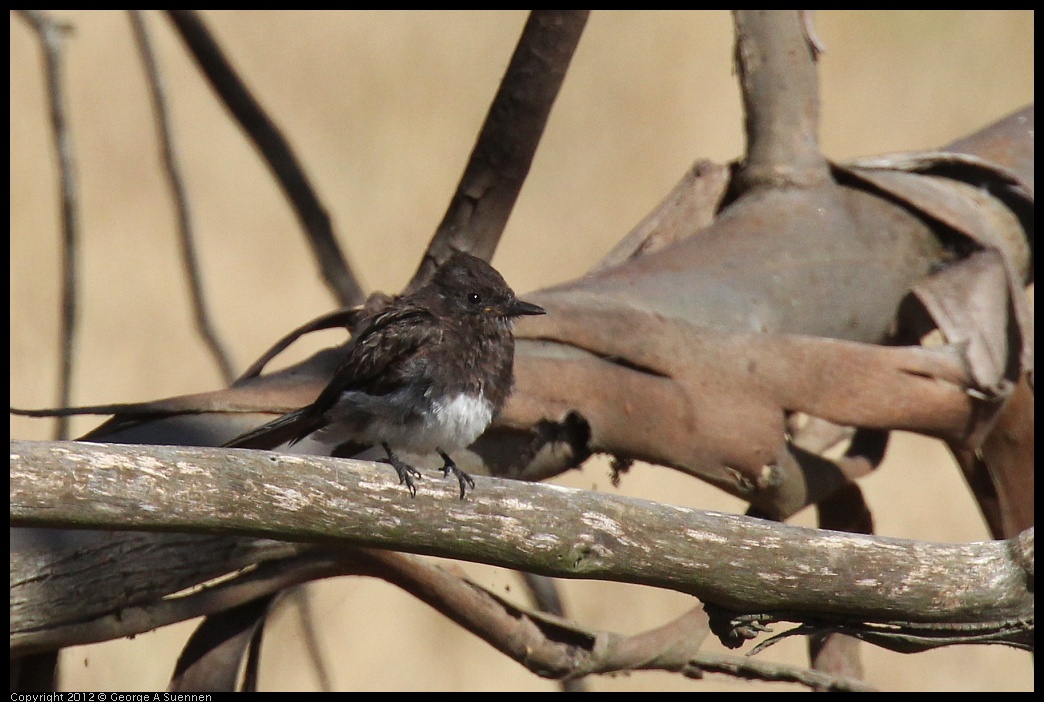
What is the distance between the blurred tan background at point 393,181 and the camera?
6.36 m

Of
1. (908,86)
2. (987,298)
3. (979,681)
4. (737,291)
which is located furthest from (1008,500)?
(908,86)

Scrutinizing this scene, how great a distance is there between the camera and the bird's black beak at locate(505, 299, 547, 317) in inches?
117

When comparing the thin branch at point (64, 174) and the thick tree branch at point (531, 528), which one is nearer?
the thick tree branch at point (531, 528)

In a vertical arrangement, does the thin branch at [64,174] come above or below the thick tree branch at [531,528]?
above

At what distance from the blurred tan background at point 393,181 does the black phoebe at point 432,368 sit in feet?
8.31

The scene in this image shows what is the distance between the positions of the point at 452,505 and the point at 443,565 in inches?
38.4

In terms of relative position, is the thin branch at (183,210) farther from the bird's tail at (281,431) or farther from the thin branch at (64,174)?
the bird's tail at (281,431)

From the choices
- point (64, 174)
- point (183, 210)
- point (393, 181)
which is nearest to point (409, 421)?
point (183, 210)

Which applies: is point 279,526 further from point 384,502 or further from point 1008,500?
point 1008,500

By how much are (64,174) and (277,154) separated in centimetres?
68

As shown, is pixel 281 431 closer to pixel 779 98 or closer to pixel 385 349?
pixel 385 349

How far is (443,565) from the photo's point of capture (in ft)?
9.80

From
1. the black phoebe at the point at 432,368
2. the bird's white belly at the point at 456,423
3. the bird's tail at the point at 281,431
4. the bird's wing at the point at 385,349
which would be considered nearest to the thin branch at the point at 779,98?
the black phoebe at the point at 432,368

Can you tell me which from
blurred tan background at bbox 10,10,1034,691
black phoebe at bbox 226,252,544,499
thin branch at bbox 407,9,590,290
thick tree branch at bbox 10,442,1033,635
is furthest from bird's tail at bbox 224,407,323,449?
blurred tan background at bbox 10,10,1034,691
